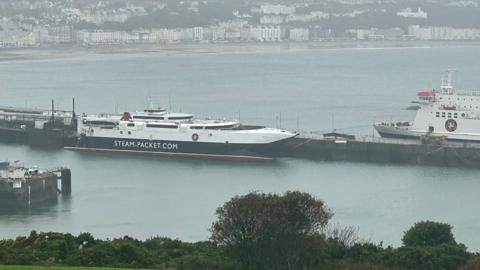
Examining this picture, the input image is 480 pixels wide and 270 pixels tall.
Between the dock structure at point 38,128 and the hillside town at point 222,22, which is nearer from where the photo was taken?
the dock structure at point 38,128

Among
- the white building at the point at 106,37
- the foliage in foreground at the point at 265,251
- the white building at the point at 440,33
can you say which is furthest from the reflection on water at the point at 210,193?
the white building at the point at 440,33

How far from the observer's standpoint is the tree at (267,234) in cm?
1292

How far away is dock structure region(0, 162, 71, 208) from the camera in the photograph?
22.0m

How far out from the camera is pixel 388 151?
92.5ft

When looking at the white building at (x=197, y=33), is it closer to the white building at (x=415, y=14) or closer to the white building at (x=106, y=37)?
the white building at (x=106, y=37)

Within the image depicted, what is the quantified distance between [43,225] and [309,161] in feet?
31.3

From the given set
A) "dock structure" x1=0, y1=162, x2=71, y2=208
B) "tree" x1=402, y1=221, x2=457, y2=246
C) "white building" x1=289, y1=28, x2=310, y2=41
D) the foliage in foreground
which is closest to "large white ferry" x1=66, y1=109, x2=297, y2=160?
"dock structure" x1=0, y1=162, x2=71, y2=208

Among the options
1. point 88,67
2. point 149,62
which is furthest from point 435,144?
point 149,62

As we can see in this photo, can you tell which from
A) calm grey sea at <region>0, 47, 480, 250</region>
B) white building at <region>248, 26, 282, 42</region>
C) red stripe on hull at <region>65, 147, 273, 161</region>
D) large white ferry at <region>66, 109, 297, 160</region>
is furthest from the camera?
white building at <region>248, 26, 282, 42</region>

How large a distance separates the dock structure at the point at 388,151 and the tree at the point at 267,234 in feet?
48.2

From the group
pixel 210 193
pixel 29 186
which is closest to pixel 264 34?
pixel 210 193

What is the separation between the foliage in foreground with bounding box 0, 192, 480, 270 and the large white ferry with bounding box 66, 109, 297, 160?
14.5 metres

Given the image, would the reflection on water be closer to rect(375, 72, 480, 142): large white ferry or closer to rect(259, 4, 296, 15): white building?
rect(375, 72, 480, 142): large white ferry

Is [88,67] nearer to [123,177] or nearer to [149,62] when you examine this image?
[149,62]
